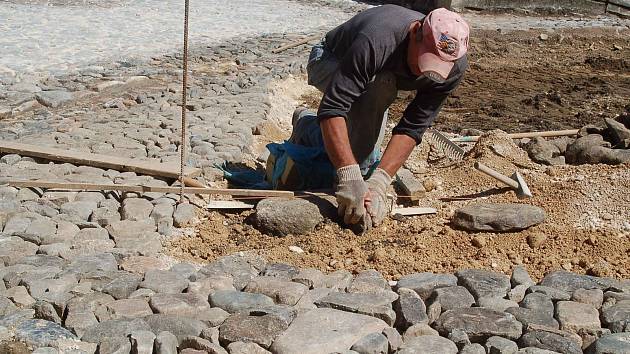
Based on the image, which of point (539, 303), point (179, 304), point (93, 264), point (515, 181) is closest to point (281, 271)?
point (179, 304)

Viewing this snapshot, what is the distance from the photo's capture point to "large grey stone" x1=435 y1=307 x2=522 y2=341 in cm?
335

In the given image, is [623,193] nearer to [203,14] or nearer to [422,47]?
[422,47]

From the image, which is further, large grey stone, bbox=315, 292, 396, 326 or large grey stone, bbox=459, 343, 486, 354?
large grey stone, bbox=315, 292, 396, 326

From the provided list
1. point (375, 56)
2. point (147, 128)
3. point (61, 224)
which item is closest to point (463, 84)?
point (147, 128)

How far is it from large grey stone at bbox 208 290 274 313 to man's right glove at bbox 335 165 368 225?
102 centimetres

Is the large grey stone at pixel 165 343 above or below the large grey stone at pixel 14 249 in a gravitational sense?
above

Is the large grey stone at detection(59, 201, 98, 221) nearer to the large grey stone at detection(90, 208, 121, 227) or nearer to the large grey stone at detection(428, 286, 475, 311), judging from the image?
the large grey stone at detection(90, 208, 121, 227)

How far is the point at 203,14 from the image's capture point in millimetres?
13961

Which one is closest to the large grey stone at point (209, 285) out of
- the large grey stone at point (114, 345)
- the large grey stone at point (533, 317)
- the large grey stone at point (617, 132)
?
the large grey stone at point (114, 345)

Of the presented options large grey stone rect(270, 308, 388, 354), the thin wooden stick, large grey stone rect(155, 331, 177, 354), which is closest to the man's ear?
large grey stone rect(270, 308, 388, 354)

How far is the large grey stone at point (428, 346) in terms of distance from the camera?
3.20 metres

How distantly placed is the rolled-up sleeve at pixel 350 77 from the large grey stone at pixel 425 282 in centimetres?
100

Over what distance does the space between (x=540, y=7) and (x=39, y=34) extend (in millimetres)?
11257

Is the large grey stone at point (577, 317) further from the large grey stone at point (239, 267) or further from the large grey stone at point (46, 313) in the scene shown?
Answer: the large grey stone at point (46, 313)
